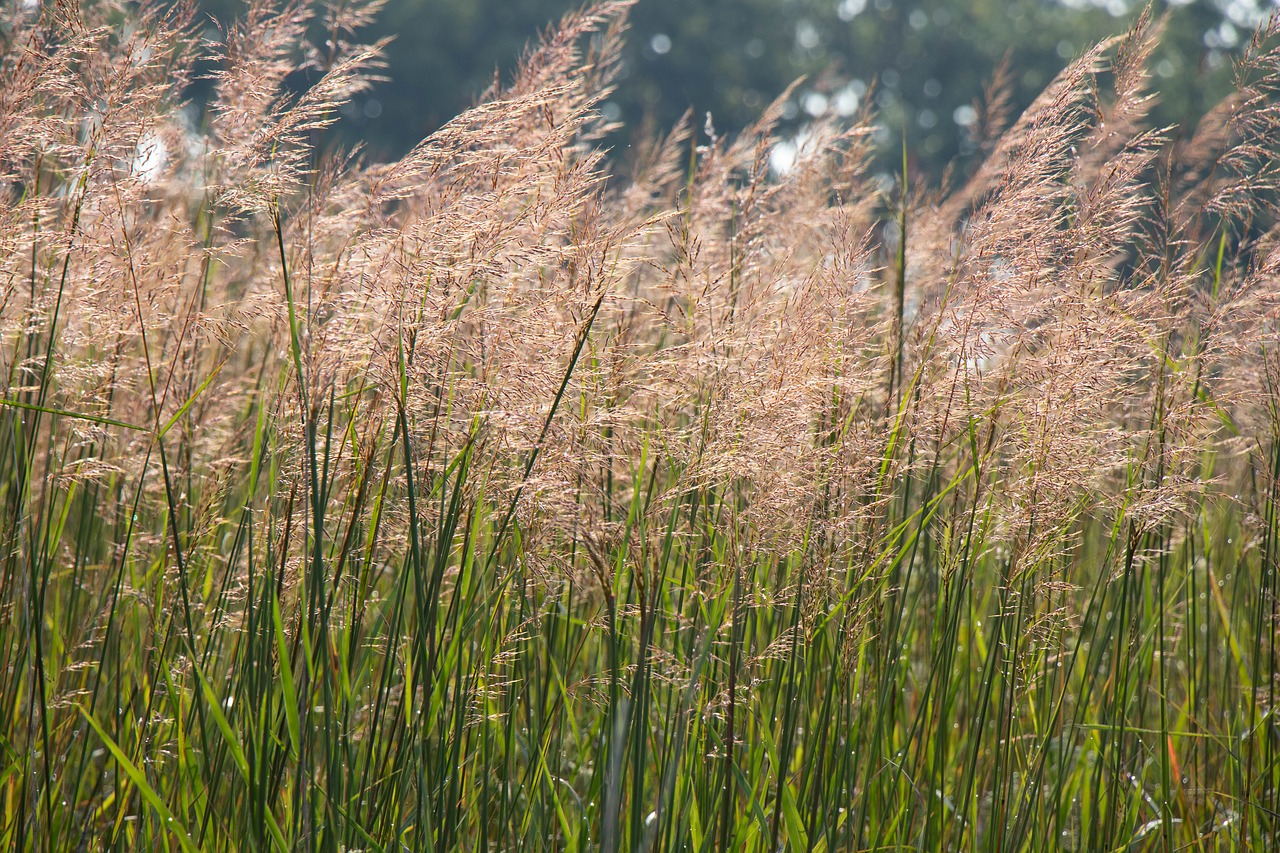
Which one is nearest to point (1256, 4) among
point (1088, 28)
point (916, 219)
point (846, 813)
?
point (1088, 28)

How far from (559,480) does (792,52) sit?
33253 millimetres

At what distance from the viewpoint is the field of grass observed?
5.72 ft

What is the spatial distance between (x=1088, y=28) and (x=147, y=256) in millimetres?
33411

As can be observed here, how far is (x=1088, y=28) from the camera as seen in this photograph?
29.8 meters

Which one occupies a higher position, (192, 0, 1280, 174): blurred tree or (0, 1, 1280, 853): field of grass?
(192, 0, 1280, 174): blurred tree

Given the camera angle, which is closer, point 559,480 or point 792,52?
point 559,480

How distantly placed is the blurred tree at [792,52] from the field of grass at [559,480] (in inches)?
943

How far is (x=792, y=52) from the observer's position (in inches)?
1268

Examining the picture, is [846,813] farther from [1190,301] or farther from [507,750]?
[1190,301]

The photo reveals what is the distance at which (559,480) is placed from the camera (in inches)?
69.6

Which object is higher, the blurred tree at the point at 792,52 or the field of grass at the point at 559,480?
the blurred tree at the point at 792,52

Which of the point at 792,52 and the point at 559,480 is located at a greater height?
the point at 792,52

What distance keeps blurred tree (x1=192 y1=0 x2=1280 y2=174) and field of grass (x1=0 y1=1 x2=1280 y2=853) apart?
78.6ft

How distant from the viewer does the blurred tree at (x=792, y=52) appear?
87.8ft
